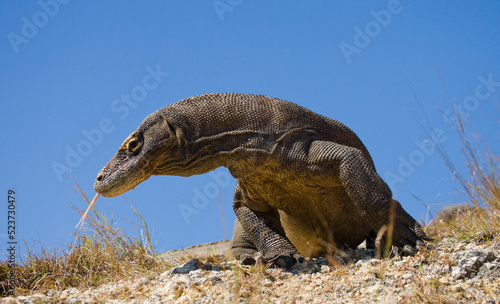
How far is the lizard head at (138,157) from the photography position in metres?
6.71

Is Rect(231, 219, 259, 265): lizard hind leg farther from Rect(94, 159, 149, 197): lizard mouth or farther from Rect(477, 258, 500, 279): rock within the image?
Rect(477, 258, 500, 279): rock

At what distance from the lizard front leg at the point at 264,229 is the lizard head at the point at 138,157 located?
1.56 metres

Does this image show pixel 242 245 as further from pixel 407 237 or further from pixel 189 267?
pixel 407 237

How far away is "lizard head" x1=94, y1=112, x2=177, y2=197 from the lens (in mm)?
6711

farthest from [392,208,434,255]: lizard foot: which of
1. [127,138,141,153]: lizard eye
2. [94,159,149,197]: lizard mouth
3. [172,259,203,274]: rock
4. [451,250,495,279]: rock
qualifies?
[127,138,141,153]: lizard eye

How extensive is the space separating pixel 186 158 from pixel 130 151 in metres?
0.69

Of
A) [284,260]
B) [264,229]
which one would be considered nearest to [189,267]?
[284,260]

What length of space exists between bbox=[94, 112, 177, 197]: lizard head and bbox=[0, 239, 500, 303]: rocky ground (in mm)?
1140

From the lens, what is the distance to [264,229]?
7.59 m

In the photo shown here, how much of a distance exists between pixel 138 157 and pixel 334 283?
267 cm

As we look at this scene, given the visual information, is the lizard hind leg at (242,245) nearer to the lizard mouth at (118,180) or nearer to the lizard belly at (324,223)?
the lizard belly at (324,223)

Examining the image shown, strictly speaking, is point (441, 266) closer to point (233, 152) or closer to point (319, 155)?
point (319, 155)

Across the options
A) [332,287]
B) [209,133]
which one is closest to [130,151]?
[209,133]

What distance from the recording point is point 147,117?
276 inches
